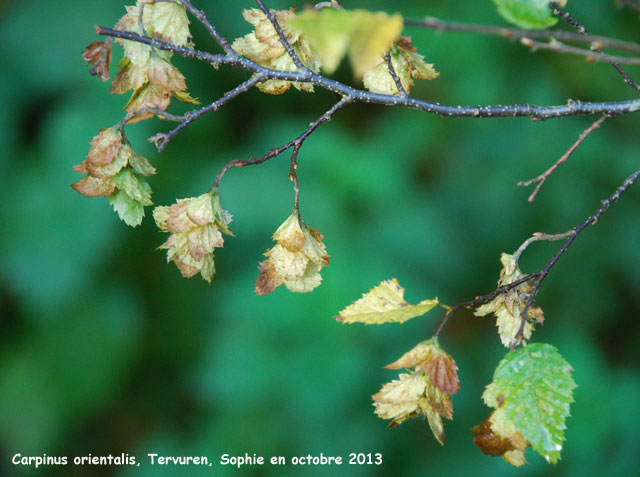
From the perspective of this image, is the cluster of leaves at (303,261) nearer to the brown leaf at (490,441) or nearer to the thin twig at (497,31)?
the brown leaf at (490,441)

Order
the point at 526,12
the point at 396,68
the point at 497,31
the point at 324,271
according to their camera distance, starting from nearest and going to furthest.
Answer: the point at 497,31
the point at 526,12
the point at 396,68
the point at 324,271

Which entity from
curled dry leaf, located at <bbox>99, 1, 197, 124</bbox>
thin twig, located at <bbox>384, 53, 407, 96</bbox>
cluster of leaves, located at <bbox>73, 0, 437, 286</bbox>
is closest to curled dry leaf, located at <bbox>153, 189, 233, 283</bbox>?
cluster of leaves, located at <bbox>73, 0, 437, 286</bbox>

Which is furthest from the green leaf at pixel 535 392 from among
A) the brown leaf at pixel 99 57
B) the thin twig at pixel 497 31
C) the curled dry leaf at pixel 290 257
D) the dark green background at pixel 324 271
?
the dark green background at pixel 324 271

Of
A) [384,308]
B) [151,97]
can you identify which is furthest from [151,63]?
[384,308]

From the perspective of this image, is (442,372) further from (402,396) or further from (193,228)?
(193,228)

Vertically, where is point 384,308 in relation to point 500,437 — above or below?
above

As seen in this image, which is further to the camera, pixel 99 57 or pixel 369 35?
pixel 99 57
